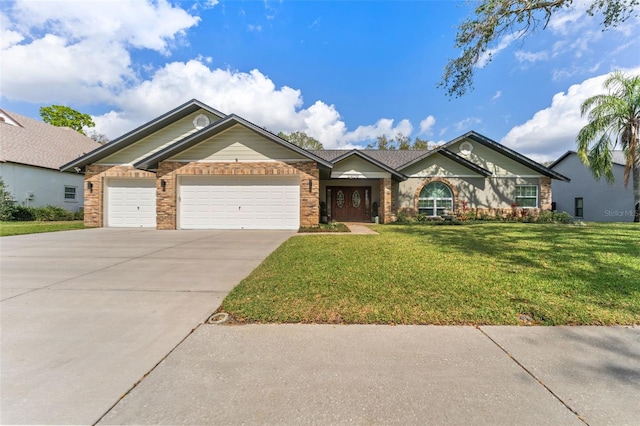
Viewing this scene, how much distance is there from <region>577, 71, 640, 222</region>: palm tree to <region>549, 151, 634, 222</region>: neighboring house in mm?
4813

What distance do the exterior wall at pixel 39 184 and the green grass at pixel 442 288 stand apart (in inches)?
791

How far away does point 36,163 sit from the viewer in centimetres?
1828

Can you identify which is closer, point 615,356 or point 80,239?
point 615,356

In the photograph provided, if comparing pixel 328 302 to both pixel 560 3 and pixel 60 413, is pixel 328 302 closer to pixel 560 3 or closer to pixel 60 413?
pixel 60 413

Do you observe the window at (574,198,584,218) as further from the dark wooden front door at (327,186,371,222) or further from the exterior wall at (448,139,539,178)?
the dark wooden front door at (327,186,371,222)

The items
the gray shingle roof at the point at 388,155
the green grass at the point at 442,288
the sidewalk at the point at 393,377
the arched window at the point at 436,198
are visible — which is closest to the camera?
the sidewalk at the point at 393,377

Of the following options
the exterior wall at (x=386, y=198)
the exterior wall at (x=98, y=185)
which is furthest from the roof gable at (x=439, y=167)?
the exterior wall at (x=98, y=185)

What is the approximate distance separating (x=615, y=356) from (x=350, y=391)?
8.23ft

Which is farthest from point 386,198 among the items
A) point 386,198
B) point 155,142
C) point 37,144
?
point 37,144

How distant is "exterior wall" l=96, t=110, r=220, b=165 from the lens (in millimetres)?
14555

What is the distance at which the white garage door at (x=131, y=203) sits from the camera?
1444cm

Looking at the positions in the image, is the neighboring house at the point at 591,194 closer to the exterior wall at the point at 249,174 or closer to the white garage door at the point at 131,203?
the exterior wall at the point at 249,174

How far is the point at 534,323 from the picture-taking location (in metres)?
3.29

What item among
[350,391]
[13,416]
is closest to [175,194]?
[13,416]
